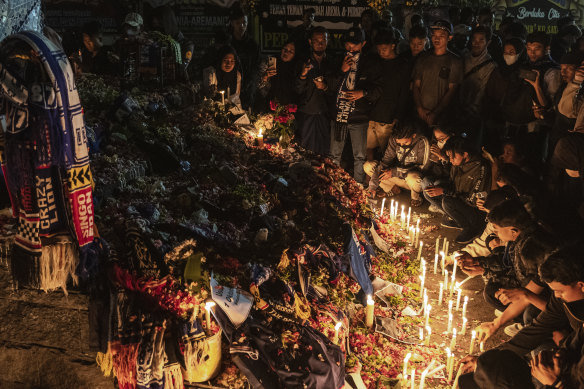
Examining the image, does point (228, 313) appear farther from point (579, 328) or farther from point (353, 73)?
point (353, 73)

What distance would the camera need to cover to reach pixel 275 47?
12.5 meters

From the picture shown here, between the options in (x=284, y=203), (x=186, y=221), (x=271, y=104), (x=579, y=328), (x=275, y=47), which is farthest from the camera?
(x=275, y=47)

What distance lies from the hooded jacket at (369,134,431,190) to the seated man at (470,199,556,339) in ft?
10.1

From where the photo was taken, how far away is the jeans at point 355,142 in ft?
30.6

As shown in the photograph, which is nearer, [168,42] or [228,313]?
[228,313]

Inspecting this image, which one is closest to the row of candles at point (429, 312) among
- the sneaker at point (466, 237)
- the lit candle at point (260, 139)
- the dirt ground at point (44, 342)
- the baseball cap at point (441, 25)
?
the sneaker at point (466, 237)

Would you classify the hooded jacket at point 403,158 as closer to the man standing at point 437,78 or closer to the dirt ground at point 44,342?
the man standing at point 437,78

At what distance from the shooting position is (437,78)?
29.0 feet

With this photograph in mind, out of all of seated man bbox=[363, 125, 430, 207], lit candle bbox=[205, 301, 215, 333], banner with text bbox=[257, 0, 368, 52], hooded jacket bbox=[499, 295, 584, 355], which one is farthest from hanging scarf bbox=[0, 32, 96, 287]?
banner with text bbox=[257, 0, 368, 52]

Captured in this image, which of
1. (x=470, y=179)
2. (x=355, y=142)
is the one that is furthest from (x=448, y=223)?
(x=355, y=142)

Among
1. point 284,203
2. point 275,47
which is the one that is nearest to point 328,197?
point 284,203

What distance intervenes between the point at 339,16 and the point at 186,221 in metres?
8.52

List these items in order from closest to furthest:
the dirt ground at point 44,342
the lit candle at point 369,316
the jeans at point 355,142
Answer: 1. the dirt ground at point 44,342
2. the lit candle at point 369,316
3. the jeans at point 355,142

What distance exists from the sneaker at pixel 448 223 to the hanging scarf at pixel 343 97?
91.5 inches
